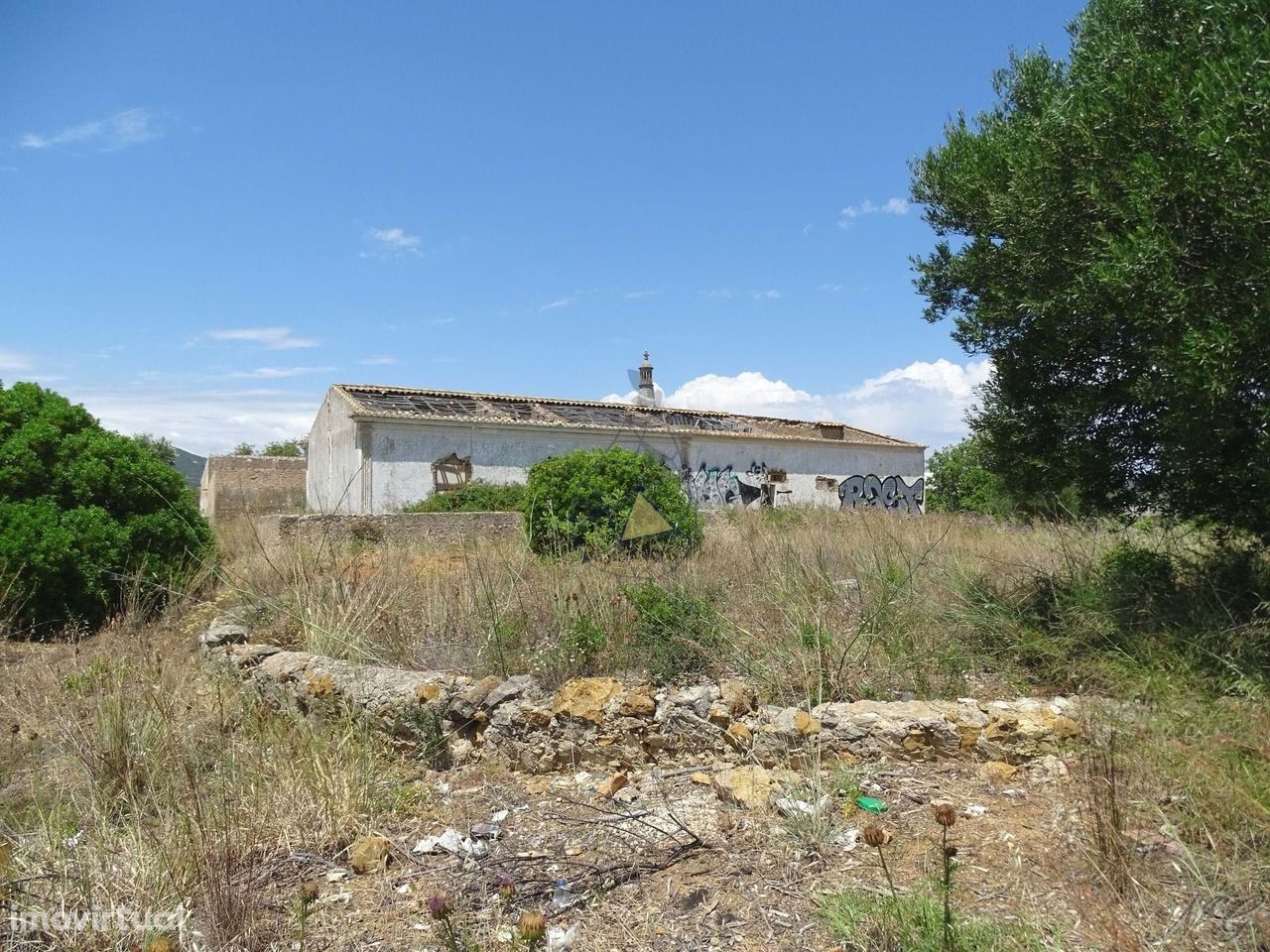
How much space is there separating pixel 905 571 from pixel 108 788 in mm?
5599

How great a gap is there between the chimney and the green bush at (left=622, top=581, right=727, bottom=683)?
26.3 m

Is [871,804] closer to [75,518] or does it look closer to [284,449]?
[75,518]

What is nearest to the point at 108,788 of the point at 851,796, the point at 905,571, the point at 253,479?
the point at 851,796

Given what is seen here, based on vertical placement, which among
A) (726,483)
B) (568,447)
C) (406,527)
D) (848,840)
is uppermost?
(568,447)

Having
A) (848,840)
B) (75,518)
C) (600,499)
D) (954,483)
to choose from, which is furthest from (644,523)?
(954,483)

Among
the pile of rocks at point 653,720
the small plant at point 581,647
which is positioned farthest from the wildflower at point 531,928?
the small plant at point 581,647

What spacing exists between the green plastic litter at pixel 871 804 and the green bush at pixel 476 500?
15.1 meters

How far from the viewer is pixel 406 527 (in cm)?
1390

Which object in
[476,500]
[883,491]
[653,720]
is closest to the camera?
[653,720]

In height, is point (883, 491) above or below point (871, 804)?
above

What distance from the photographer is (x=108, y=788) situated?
3.88 metres

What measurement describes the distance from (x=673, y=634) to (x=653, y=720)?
799 mm

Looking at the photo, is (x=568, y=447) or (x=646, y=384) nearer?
(x=568, y=447)

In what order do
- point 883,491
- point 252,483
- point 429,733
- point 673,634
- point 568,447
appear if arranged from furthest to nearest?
point 883,491, point 252,483, point 568,447, point 673,634, point 429,733
